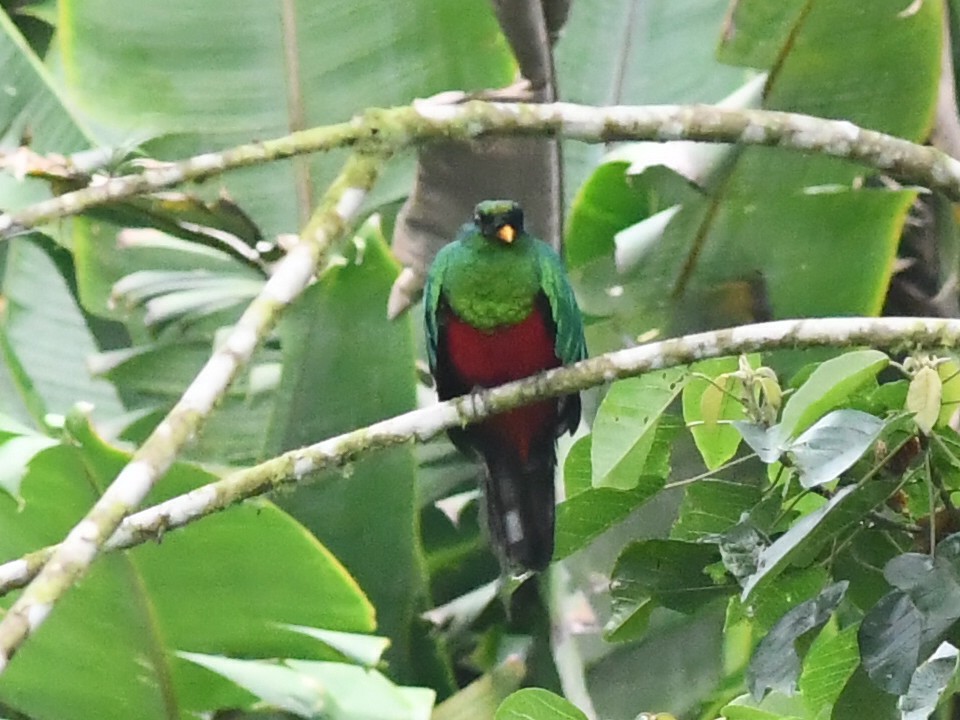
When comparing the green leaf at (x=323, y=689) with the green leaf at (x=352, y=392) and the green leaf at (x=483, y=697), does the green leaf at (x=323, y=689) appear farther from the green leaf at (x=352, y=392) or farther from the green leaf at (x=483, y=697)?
the green leaf at (x=352, y=392)

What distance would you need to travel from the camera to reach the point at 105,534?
1.11 m

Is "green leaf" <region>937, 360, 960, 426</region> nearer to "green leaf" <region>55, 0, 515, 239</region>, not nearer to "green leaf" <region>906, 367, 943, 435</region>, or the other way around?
"green leaf" <region>906, 367, 943, 435</region>

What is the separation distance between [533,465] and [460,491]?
2.32 ft

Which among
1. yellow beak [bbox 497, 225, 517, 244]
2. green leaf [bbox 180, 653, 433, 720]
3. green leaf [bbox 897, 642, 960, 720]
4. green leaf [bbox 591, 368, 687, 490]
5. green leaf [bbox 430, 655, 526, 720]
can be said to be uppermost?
yellow beak [bbox 497, 225, 517, 244]

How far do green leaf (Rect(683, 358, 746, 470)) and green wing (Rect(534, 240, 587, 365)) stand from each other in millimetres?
421

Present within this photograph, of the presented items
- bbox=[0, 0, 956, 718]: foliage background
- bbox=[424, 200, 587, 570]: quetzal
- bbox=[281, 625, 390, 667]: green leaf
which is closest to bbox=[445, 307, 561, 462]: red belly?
bbox=[424, 200, 587, 570]: quetzal

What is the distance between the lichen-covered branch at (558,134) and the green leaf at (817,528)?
55cm

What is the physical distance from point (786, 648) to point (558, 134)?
0.76 m

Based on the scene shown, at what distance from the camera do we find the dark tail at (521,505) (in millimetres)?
2139

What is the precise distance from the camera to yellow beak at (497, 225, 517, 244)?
2.22 meters

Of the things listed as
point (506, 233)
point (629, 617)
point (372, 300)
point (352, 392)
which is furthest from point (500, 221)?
point (629, 617)

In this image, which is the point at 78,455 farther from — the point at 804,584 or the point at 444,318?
the point at 804,584

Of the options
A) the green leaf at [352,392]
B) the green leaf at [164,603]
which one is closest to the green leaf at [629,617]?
the green leaf at [164,603]

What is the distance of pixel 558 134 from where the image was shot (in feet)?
5.59
